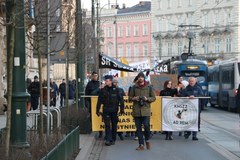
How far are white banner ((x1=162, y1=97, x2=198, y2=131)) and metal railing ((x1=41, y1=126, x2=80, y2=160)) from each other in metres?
4.02

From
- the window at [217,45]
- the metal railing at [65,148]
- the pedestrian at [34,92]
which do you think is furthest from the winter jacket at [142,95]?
the window at [217,45]

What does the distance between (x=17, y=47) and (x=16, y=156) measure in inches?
83.6

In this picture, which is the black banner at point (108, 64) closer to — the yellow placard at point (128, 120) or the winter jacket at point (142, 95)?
the yellow placard at point (128, 120)

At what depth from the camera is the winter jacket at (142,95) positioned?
42.5 ft

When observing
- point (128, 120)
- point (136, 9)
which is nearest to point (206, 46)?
point (136, 9)

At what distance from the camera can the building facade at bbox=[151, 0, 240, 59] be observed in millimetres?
96688

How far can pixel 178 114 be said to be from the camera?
50.9 ft

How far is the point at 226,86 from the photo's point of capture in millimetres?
31750

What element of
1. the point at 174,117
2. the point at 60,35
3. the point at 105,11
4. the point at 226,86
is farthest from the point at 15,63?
the point at 105,11

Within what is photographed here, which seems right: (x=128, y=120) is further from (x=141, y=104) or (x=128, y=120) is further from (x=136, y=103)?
(x=141, y=104)

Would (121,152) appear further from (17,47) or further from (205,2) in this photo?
(205,2)

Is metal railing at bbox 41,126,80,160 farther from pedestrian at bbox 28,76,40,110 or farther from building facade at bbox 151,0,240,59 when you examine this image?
building facade at bbox 151,0,240,59

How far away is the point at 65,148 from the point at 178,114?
6355 millimetres

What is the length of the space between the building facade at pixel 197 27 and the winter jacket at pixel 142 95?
78.9 meters
